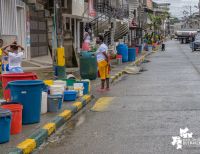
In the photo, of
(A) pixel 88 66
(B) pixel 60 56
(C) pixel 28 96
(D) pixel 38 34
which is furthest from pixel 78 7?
(C) pixel 28 96

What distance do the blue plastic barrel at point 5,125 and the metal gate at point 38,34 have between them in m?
16.6

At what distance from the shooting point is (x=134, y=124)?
9.61 m

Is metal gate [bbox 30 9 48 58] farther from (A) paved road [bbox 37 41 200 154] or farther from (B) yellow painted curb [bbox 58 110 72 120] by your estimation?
(B) yellow painted curb [bbox 58 110 72 120]

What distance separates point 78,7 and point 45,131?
72.9 ft

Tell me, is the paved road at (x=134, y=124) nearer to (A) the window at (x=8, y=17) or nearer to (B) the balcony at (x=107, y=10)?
(A) the window at (x=8, y=17)

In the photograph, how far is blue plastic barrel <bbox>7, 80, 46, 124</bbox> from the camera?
352 inches

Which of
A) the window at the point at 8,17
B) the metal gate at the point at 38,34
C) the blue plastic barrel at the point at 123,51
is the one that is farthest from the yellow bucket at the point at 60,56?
the blue plastic barrel at the point at 123,51

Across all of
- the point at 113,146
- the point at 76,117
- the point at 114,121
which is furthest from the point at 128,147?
the point at 76,117

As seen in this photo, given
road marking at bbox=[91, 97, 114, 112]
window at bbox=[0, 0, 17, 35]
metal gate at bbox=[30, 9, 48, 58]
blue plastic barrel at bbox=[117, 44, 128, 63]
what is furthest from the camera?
blue plastic barrel at bbox=[117, 44, 128, 63]

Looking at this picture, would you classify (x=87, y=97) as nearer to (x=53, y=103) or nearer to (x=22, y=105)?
(x=53, y=103)

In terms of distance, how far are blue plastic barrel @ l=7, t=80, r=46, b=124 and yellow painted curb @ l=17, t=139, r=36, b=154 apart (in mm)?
1218

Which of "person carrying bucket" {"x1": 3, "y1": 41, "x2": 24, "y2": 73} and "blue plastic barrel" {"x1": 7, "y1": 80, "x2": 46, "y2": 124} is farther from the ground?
"person carrying bucket" {"x1": 3, "y1": 41, "x2": 24, "y2": 73}

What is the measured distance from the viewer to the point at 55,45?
54.3 ft

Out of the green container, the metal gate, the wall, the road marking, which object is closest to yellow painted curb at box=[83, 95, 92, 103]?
the road marking
